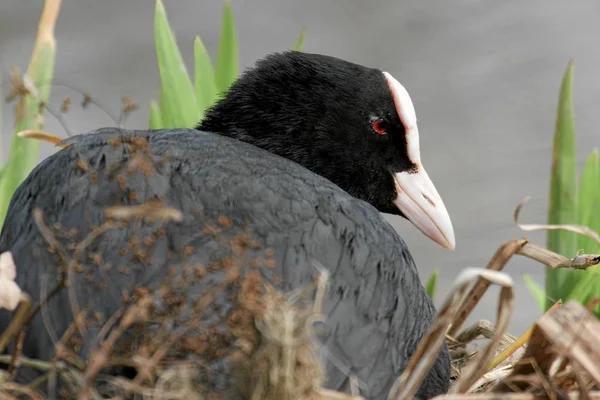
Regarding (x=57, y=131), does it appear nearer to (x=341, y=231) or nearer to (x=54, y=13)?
(x=54, y=13)

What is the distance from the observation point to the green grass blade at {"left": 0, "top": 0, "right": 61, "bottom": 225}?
2.66 metres

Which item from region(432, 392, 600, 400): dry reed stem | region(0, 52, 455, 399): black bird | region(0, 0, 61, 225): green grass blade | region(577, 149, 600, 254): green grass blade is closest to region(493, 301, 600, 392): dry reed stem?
region(432, 392, 600, 400): dry reed stem

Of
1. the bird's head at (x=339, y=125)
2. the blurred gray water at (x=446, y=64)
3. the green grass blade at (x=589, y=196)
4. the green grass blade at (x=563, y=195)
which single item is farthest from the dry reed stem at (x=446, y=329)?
the blurred gray water at (x=446, y=64)

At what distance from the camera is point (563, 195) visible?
9.17 feet

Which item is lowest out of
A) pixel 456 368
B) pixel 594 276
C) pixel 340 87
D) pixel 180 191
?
pixel 456 368

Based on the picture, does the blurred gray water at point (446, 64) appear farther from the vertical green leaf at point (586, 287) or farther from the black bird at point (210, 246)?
the black bird at point (210, 246)

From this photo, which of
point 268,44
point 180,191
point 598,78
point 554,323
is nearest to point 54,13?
point 180,191

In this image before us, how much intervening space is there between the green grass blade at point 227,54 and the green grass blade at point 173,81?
4.9 inches

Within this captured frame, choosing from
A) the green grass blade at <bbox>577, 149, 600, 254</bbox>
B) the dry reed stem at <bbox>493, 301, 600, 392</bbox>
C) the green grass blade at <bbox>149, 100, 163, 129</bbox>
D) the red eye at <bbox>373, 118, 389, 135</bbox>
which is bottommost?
the dry reed stem at <bbox>493, 301, 600, 392</bbox>

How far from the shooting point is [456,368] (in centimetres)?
255

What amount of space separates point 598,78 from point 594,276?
2139 mm

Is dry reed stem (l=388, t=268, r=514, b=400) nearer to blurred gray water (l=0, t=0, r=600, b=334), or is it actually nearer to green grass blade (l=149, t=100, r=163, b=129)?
green grass blade (l=149, t=100, r=163, b=129)

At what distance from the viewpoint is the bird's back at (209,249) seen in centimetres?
173

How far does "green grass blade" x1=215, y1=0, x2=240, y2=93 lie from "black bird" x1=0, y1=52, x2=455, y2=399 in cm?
81
